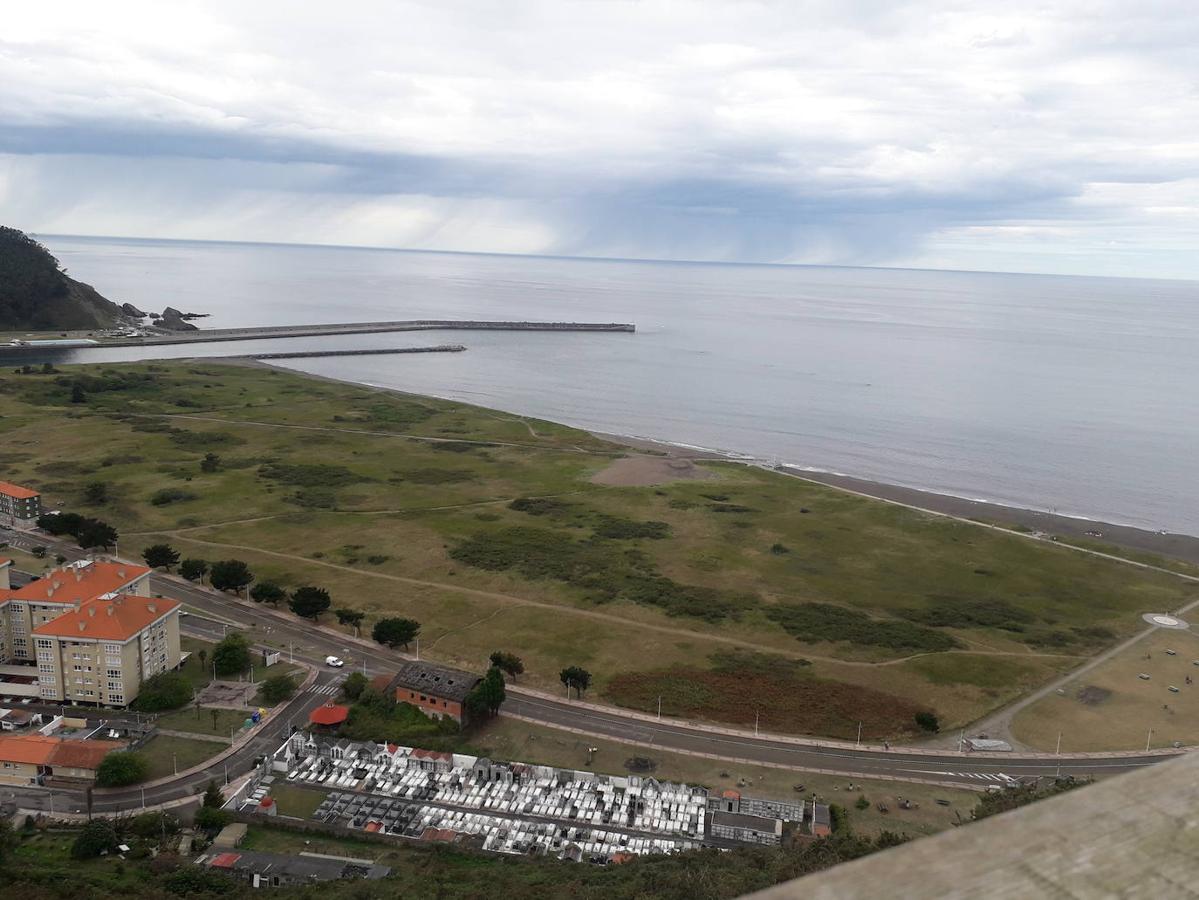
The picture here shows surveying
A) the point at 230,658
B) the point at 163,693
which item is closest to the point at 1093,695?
the point at 230,658

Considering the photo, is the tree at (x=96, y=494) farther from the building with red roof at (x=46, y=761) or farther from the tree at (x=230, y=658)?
the building with red roof at (x=46, y=761)

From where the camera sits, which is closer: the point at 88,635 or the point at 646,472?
the point at 88,635

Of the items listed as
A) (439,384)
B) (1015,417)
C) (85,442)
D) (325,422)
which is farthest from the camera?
(439,384)

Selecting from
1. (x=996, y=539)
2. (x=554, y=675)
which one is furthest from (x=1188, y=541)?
(x=554, y=675)

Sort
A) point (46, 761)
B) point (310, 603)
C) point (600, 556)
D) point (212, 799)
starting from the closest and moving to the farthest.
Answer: point (212, 799) → point (46, 761) → point (310, 603) → point (600, 556)

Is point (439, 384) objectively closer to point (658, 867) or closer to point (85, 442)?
point (85, 442)

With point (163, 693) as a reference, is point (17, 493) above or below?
above

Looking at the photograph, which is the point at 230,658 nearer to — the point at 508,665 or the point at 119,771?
the point at 119,771

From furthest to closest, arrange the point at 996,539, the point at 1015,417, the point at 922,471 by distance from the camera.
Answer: the point at 1015,417 < the point at 922,471 < the point at 996,539
